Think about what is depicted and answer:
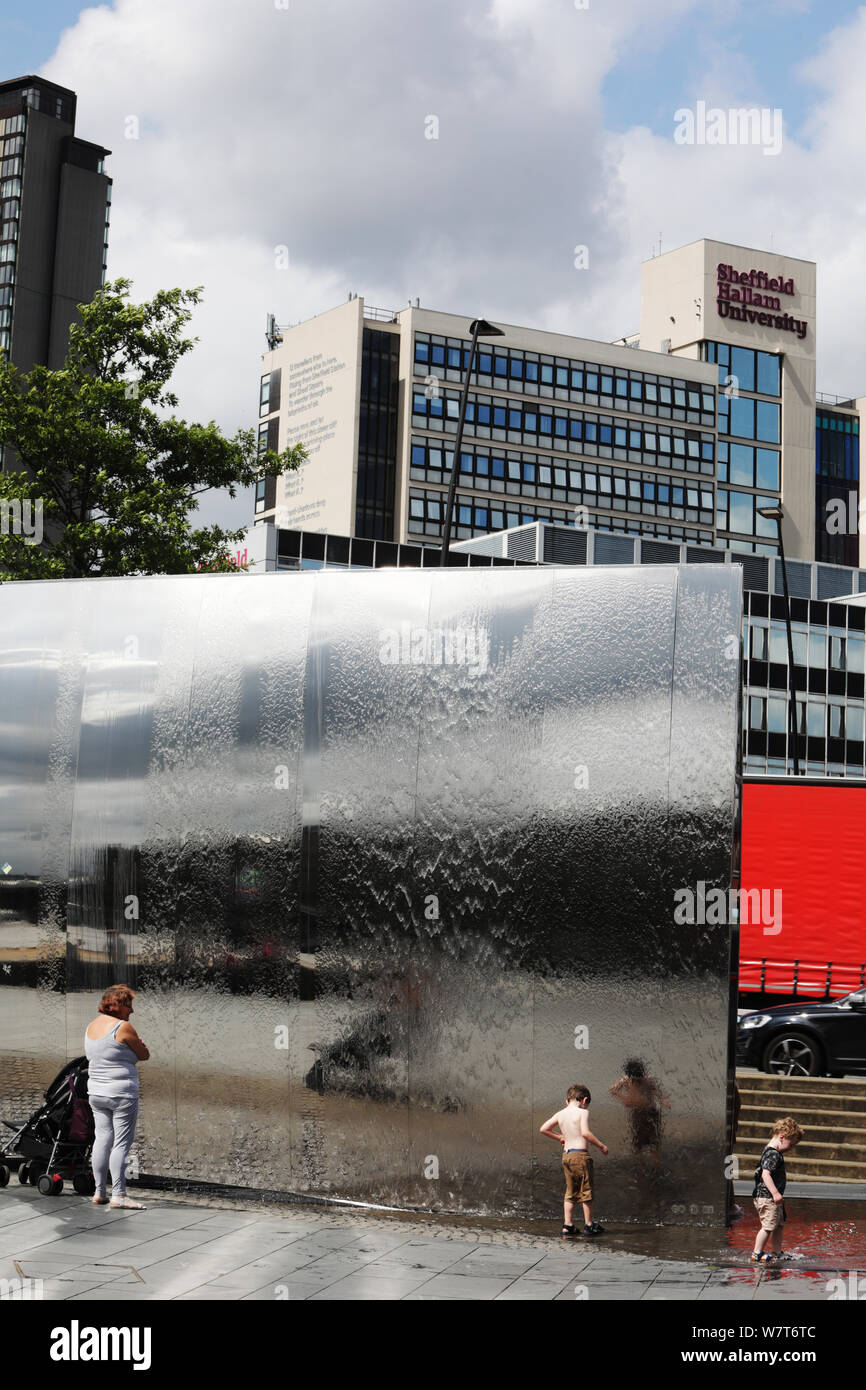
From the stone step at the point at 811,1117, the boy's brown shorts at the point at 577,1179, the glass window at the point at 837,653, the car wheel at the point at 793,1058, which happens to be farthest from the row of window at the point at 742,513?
the boy's brown shorts at the point at 577,1179

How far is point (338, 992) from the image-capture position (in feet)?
38.5

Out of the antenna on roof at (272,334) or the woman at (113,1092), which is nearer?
the woman at (113,1092)

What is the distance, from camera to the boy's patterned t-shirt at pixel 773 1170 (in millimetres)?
10344

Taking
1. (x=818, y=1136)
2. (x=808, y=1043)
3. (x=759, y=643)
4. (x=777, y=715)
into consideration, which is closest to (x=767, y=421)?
(x=777, y=715)

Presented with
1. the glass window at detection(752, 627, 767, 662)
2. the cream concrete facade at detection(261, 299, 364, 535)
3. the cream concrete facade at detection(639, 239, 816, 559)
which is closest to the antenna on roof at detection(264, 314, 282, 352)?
the cream concrete facade at detection(261, 299, 364, 535)

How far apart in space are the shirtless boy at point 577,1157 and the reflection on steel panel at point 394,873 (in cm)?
27

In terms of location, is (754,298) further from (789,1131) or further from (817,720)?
(789,1131)

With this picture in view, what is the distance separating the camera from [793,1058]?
18.4 metres

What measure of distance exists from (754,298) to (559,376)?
83.7ft

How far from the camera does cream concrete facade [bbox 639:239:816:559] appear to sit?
132375mm

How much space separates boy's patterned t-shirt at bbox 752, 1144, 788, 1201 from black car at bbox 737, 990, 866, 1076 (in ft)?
25.9

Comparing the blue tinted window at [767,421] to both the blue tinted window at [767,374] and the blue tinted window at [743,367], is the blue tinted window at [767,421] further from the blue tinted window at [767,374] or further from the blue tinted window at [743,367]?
the blue tinted window at [743,367]
